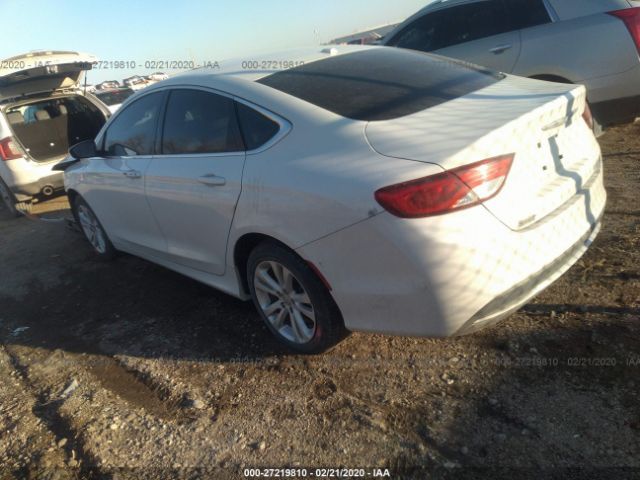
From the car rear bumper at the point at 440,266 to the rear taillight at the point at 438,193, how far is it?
0.11 ft

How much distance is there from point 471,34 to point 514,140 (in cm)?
412

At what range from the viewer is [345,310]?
98.7 inches

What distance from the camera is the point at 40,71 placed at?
6395 millimetres

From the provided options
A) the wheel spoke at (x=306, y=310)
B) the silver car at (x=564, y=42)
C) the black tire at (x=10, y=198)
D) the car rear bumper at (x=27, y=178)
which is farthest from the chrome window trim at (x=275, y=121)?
the black tire at (x=10, y=198)

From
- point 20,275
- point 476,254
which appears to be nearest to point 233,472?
point 476,254

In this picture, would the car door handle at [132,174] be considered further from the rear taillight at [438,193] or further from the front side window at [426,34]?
the front side window at [426,34]

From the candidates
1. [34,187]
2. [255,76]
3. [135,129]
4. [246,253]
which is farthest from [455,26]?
[34,187]

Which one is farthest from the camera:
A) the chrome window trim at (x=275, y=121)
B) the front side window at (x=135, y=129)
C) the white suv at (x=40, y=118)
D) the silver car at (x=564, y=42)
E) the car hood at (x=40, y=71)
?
the white suv at (x=40, y=118)

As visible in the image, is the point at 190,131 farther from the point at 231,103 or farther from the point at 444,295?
the point at 444,295

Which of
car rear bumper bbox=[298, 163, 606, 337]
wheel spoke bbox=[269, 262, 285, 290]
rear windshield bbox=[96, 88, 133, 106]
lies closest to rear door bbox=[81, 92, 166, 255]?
wheel spoke bbox=[269, 262, 285, 290]

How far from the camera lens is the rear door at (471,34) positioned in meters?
5.43

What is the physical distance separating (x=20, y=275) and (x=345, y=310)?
398 centimetres

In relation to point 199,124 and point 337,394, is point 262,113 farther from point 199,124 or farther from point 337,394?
point 337,394

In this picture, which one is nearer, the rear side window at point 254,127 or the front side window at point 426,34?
the rear side window at point 254,127
